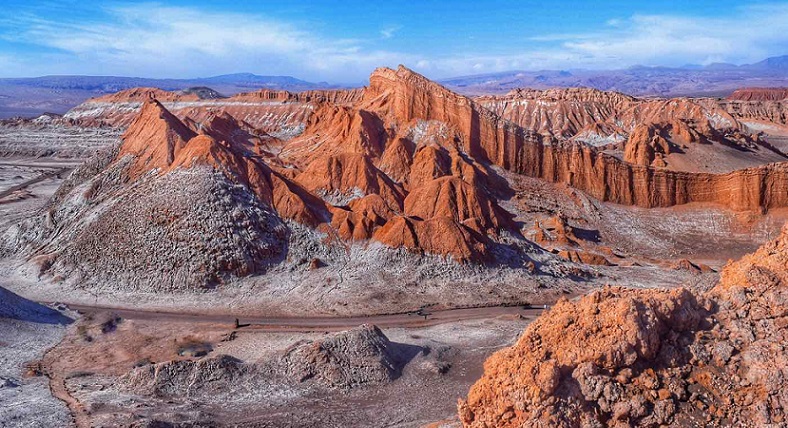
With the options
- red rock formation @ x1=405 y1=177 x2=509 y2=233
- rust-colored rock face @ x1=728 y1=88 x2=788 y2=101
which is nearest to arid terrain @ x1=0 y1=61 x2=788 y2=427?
red rock formation @ x1=405 y1=177 x2=509 y2=233

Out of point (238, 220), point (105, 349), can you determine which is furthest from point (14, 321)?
point (238, 220)

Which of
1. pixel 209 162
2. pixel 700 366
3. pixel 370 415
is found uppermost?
pixel 209 162

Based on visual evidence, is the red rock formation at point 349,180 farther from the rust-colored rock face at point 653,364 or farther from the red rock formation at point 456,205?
the rust-colored rock face at point 653,364

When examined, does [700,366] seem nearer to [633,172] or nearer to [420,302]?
[420,302]

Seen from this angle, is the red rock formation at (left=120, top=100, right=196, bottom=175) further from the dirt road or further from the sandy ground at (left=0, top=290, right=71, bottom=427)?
the sandy ground at (left=0, top=290, right=71, bottom=427)

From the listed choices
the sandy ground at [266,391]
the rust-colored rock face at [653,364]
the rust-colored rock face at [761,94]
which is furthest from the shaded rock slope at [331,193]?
the rust-colored rock face at [761,94]

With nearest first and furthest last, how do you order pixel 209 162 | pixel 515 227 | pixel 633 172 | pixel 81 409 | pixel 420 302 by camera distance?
1. pixel 81 409
2. pixel 420 302
3. pixel 209 162
4. pixel 515 227
5. pixel 633 172

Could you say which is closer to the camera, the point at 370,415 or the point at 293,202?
the point at 370,415
